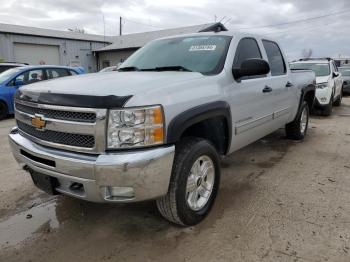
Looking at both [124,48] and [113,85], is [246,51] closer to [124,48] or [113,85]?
[113,85]

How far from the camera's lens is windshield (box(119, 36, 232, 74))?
12.4ft

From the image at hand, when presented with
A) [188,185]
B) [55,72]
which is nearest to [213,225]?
[188,185]

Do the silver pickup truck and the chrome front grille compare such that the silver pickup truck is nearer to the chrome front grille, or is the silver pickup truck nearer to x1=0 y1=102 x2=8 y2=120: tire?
the chrome front grille

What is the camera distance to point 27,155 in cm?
322

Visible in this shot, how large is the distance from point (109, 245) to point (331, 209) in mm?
2345

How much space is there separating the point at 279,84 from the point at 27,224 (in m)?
3.78

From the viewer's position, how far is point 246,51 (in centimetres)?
434

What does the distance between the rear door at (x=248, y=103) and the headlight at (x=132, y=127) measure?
1.29 m

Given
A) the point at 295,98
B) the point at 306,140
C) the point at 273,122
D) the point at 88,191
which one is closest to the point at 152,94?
the point at 88,191

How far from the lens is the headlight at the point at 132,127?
2619 mm

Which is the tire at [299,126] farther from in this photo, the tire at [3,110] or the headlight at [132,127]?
the tire at [3,110]

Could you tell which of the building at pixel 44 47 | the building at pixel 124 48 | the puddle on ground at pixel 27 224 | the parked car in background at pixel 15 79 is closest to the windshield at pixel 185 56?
the puddle on ground at pixel 27 224

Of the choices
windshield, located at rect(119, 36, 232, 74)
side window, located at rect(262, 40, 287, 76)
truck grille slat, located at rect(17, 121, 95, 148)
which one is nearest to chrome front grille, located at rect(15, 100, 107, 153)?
truck grille slat, located at rect(17, 121, 95, 148)

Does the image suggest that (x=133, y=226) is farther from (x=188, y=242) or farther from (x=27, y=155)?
(x=27, y=155)
